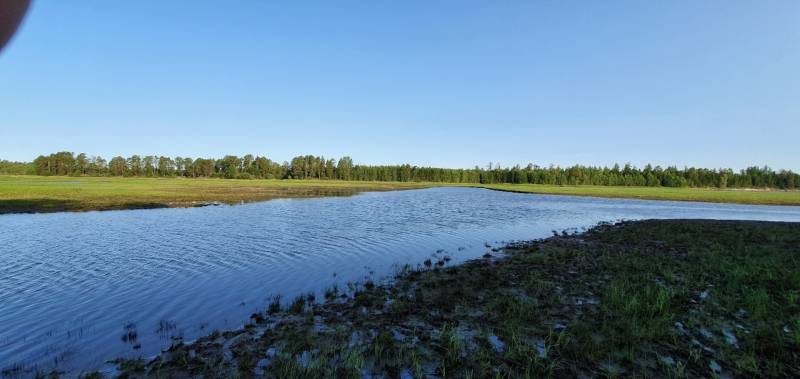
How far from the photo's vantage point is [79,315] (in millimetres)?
12047

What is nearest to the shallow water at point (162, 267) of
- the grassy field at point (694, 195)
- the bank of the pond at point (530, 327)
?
the bank of the pond at point (530, 327)

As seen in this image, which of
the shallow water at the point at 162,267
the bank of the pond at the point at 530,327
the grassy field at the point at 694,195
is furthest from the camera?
the grassy field at the point at 694,195

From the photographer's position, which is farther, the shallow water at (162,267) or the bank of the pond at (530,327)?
the shallow water at (162,267)

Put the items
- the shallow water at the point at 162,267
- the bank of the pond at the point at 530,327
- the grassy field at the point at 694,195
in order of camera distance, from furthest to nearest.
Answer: the grassy field at the point at 694,195 → the shallow water at the point at 162,267 → the bank of the pond at the point at 530,327

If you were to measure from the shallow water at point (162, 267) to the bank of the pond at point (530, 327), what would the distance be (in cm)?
184

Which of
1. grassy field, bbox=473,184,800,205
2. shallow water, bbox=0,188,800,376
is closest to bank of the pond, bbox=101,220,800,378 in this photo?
shallow water, bbox=0,188,800,376

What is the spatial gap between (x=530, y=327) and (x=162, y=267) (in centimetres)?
1649

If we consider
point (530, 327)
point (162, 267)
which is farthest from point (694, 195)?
point (162, 267)

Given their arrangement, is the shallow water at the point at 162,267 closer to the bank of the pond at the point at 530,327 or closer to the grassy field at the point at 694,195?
the bank of the pond at the point at 530,327

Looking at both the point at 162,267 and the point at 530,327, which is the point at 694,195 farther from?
the point at 162,267

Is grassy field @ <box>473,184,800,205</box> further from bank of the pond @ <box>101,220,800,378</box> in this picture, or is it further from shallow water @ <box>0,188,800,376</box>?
bank of the pond @ <box>101,220,800,378</box>

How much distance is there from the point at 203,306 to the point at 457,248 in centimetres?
1558

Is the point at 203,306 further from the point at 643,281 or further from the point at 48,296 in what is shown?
the point at 643,281

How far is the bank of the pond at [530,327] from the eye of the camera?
8.62 m
